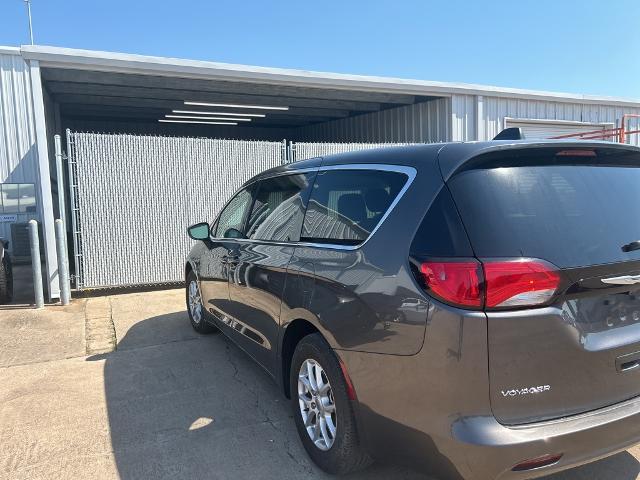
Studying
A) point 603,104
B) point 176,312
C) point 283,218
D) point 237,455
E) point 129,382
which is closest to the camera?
point 237,455

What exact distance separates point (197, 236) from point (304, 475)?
9.43ft

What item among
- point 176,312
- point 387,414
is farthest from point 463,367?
point 176,312

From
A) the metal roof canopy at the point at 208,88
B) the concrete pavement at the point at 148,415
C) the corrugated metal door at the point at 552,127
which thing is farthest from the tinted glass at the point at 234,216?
the corrugated metal door at the point at 552,127

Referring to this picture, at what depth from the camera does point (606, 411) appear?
2217 millimetres

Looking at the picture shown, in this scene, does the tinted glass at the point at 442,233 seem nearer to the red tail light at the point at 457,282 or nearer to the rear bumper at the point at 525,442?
Answer: the red tail light at the point at 457,282

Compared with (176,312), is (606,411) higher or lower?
higher

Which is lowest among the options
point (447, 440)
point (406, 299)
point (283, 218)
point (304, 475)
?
point (304, 475)

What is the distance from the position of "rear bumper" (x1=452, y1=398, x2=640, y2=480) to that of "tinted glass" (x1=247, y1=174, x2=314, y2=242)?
5.55 feet

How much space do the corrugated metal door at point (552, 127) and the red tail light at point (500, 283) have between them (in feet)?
36.7

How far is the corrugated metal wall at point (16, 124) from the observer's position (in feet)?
31.7

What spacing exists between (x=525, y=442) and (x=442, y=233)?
0.91m

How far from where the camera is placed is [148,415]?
12.3ft

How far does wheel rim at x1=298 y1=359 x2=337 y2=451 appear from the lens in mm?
2809

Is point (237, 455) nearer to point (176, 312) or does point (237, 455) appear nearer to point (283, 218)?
point (283, 218)
